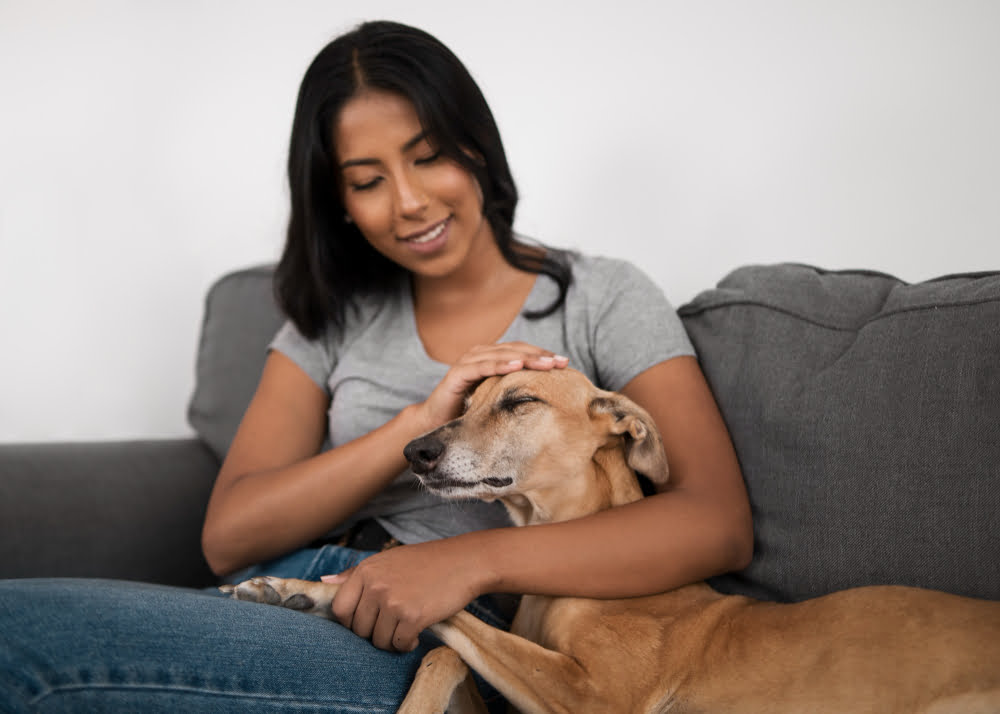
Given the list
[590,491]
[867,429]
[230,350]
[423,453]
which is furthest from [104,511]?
[867,429]

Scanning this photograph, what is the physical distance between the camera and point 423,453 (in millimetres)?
1376

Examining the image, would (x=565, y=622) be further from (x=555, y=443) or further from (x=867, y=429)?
(x=867, y=429)

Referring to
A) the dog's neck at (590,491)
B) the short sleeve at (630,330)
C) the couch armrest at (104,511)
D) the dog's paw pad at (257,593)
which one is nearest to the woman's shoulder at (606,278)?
the short sleeve at (630,330)

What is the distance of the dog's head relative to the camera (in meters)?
1.45

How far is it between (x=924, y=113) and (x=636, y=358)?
1.09m

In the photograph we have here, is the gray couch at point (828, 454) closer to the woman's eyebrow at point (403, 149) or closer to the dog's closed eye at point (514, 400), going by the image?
the dog's closed eye at point (514, 400)

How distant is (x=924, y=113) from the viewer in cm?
197

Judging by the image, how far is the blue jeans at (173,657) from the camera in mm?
973

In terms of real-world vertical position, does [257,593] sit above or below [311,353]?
below

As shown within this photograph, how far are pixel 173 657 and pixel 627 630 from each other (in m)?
0.69

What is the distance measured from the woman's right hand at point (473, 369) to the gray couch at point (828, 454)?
0.41m

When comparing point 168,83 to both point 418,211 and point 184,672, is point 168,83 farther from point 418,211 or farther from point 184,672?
point 184,672

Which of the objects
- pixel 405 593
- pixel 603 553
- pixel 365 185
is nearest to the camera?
pixel 405 593

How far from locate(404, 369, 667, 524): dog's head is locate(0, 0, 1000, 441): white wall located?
0.97 meters
